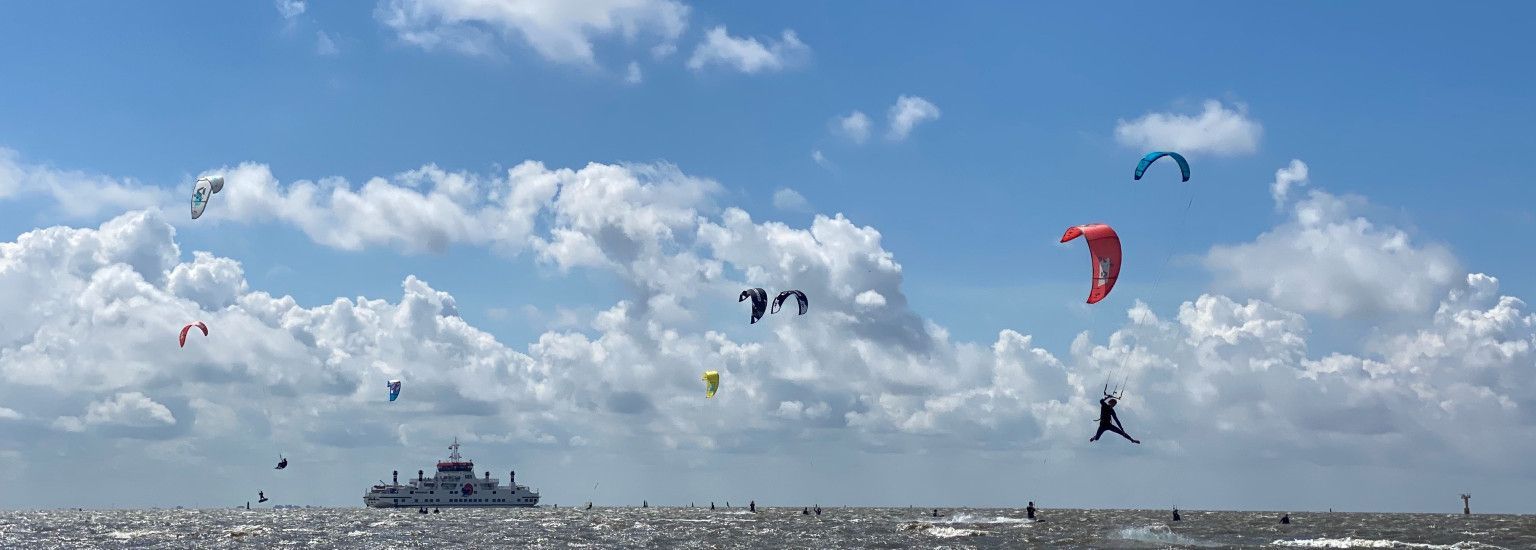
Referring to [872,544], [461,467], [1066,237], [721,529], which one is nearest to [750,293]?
[872,544]

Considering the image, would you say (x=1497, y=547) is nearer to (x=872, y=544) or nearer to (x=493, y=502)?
(x=872, y=544)

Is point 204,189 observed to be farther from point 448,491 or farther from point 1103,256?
point 448,491

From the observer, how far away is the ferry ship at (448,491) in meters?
169

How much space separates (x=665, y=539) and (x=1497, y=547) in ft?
150

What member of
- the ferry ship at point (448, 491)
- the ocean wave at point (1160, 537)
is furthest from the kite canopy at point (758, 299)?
Answer: the ferry ship at point (448, 491)

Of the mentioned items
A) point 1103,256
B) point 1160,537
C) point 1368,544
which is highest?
point 1103,256

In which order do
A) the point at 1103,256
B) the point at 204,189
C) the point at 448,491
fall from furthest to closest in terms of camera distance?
the point at 448,491
the point at 204,189
the point at 1103,256

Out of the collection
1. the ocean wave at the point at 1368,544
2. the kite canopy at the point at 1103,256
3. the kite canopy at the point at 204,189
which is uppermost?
the kite canopy at the point at 204,189

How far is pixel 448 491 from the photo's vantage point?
16862cm

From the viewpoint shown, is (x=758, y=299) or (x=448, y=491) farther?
(x=448, y=491)

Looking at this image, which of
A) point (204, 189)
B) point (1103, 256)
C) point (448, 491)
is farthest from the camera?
point (448, 491)

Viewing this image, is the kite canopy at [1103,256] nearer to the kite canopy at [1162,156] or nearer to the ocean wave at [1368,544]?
the kite canopy at [1162,156]

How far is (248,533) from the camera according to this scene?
9412 cm

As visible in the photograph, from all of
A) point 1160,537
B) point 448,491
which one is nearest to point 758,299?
point 1160,537
